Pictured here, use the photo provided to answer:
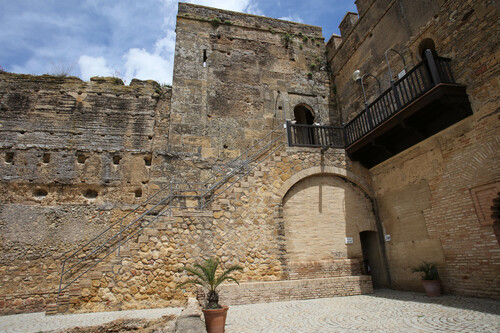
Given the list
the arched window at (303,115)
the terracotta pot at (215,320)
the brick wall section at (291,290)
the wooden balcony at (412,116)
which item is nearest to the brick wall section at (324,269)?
the brick wall section at (291,290)

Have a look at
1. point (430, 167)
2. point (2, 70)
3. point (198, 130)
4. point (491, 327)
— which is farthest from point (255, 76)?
point (491, 327)

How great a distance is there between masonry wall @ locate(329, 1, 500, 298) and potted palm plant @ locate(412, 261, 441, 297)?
205 mm

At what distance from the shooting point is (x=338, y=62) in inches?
579

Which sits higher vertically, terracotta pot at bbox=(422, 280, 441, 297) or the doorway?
the doorway

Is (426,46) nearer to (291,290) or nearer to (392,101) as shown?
(392,101)

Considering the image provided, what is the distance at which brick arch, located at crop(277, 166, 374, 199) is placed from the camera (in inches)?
407

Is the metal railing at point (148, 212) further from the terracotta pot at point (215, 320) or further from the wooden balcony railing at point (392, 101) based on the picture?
the terracotta pot at point (215, 320)

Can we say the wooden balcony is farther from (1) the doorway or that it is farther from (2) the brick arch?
(1) the doorway

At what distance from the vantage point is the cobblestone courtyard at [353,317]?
4984mm

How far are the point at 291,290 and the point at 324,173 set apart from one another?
4.50 meters

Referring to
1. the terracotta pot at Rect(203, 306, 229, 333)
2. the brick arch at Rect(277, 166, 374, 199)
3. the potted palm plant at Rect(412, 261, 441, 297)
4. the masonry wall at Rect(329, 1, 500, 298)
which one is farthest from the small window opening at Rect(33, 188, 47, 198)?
the potted palm plant at Rect(412, 261, 441, 297)

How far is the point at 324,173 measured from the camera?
10.9m

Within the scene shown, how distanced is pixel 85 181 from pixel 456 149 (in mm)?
12025

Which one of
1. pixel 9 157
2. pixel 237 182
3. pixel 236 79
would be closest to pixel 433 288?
pixel 237 182
